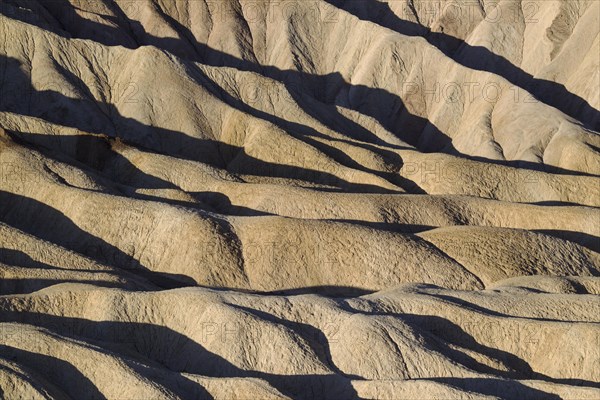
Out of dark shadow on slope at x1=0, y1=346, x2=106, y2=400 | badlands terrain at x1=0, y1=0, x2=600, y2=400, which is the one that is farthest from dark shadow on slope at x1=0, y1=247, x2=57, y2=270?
dark shadow on slope at x1=0, y1=346, x2=106, y2=400

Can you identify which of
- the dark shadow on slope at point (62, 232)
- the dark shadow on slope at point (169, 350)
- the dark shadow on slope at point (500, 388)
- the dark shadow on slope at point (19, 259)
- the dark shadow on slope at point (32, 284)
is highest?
the dark shadow on slope at point (62, 232)

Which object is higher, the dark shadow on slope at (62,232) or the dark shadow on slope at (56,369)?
the dark shadow on slope at (62,232)

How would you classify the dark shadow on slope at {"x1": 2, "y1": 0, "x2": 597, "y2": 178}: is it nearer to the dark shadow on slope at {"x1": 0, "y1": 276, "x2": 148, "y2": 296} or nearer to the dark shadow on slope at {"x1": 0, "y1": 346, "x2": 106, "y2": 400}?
the dark shadow on slope at {"x1": 0, "y1": 276, "x2": 148, "y2": 296}

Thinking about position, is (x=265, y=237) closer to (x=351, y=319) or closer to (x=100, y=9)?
(x=351, y=319)

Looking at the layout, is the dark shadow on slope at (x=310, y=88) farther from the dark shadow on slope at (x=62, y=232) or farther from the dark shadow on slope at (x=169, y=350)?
the dark shadow on slope at (x=169, y=350)

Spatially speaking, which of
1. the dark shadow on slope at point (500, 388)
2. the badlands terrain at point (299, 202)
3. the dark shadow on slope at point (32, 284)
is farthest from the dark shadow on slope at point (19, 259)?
the dark shadow on slope at point (500, 388)

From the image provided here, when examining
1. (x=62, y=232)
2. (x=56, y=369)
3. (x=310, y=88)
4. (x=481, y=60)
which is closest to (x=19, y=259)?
(x=62, y=232)

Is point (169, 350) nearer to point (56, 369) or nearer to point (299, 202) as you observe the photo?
point (56, 369)

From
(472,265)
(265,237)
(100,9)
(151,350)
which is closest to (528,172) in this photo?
(472,265)
